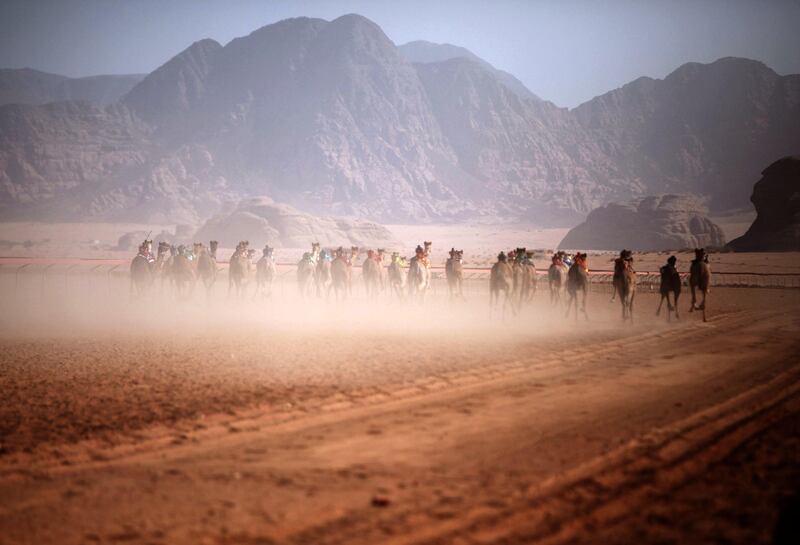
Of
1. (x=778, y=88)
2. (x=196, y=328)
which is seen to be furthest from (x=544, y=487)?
(x=778, y=88)

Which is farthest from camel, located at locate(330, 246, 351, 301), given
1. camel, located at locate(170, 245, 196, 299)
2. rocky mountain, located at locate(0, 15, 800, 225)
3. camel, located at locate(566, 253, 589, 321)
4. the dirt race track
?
rocky mountain, located at locate(0, 15, 800, 225)

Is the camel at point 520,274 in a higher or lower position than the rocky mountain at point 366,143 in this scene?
lower

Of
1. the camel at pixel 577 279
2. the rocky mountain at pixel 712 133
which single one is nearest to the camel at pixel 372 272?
the camel at pixel 577 279

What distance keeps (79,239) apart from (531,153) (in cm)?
11090

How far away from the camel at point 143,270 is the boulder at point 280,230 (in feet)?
143

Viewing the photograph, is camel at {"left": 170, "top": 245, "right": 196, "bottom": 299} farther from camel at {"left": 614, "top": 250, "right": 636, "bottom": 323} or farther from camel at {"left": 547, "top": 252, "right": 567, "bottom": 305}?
camel at {"left": 614, "top": 250, "right": 636, "bottom": 323}

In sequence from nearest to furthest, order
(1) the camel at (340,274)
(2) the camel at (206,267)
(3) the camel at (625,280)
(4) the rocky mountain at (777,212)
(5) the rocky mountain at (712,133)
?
(3) the camel at (625,280)
(1) the camel at (340,274)
(2) the camel at (206,267)
(4) the rocky mountain at (777,212)
(5) the rocky mountain at (712,133)

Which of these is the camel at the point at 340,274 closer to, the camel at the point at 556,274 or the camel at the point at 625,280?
the camel at the point at 556,274

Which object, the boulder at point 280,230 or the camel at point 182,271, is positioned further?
the boulder at point 280,230

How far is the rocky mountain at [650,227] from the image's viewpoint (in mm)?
84750

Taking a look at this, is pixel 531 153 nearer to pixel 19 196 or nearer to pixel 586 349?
pixel 19 196

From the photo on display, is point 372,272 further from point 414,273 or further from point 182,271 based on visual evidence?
point 182,271

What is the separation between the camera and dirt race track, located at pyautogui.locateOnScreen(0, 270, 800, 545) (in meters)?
5.86

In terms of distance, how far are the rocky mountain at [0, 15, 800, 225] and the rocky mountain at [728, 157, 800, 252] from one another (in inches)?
3338
